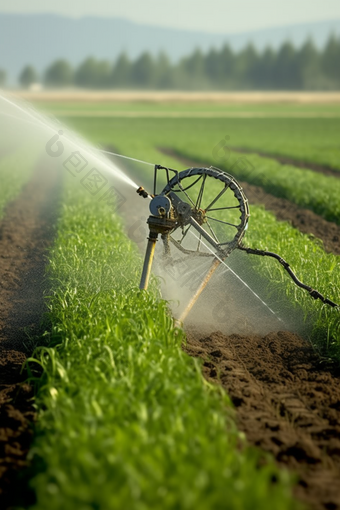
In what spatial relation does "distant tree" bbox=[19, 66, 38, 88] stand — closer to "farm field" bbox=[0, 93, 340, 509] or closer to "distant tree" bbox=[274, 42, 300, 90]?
"distant tree" bbox=[274, 42, 300, 90]

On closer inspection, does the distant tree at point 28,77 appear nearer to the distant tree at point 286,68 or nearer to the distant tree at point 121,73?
the distant tree at point 121,73

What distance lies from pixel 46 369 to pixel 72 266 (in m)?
3.26

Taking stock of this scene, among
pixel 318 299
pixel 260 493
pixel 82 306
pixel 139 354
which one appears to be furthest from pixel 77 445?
pixel 318 299

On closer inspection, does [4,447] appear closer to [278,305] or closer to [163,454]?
[163,454]

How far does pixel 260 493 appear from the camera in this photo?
8.11 ft

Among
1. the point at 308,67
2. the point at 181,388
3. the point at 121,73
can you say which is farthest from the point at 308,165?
the point at 121,73

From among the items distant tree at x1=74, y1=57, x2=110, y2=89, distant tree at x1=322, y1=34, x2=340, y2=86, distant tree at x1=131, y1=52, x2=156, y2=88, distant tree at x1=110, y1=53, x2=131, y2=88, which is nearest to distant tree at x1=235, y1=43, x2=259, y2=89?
distant tree at x1=322, y1=34, x2=340, y2=86

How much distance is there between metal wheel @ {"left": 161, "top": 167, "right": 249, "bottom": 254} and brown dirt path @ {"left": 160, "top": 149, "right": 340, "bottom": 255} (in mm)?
1282

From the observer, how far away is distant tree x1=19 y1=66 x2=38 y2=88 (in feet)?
583

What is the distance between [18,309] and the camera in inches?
275

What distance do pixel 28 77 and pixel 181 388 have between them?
18767cm

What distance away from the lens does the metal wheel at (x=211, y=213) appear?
5.71m

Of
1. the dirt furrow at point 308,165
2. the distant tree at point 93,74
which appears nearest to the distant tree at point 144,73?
the distant tree at point 93,74

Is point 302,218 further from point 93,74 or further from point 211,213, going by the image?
point 93,74
